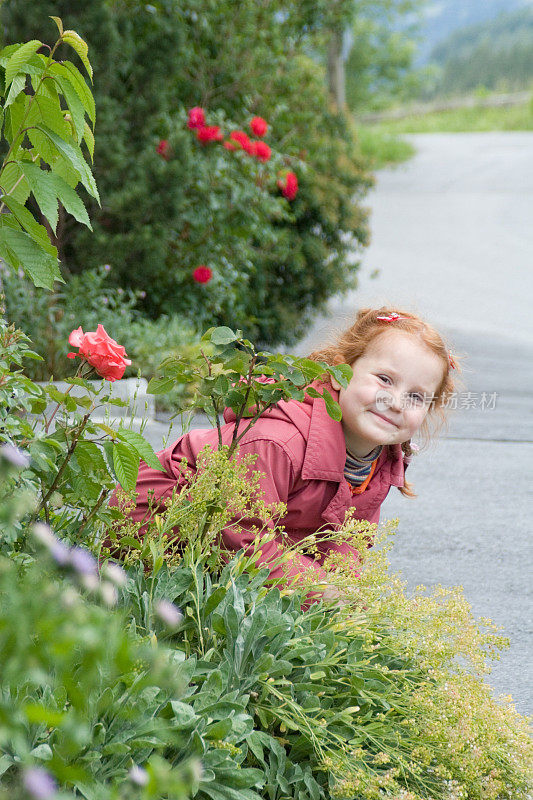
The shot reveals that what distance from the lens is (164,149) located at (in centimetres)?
553

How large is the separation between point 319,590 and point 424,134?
2129 centimetres

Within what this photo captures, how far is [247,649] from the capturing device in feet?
4.78

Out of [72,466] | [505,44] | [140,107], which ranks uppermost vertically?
[72,466]

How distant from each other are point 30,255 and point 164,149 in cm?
431

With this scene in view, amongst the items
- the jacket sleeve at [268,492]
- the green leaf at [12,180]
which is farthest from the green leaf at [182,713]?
the green leaf at [12,180]

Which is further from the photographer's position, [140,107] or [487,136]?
→ [487,136]

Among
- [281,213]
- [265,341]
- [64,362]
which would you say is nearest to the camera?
[64,362]

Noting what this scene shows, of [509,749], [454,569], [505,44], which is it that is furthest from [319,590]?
[505,44]

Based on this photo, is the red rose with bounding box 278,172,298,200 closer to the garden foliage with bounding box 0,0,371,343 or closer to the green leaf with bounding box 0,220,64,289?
the garden foliage with bounding box 0,0,371,343

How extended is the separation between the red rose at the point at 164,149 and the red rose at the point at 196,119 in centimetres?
35

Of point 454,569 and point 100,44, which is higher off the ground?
point 100,44

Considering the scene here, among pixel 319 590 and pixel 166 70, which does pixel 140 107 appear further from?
pixel 319 590

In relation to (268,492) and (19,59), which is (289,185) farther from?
(19,59)

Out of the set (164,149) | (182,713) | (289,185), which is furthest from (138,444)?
(289,185)
